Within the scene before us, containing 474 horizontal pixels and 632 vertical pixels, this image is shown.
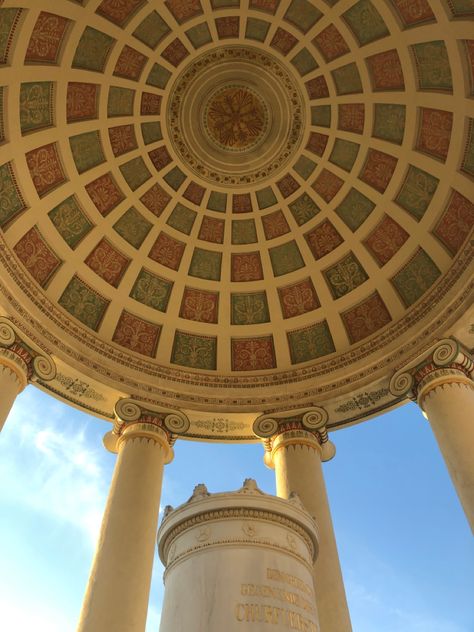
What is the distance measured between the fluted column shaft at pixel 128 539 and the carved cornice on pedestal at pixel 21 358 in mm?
3067

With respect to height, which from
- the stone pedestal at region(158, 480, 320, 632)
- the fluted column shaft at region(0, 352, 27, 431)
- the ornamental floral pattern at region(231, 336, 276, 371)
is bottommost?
the stone pedestal at region(158, 480, 320, 632)

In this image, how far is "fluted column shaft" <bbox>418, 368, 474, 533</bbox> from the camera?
13039 mm

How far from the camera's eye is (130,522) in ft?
46.3

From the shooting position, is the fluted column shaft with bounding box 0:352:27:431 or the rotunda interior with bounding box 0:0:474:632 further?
the rotunda interior with bounding box 0:0:474:632

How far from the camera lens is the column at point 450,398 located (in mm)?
13211

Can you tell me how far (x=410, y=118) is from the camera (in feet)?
58.2

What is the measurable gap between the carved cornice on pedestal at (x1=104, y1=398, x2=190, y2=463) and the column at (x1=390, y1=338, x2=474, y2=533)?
22.4 ft

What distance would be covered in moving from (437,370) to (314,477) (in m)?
4.61

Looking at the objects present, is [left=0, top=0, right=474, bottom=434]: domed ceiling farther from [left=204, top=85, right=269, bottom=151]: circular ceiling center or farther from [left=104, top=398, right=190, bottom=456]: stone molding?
[left=104, top=398, right=190, bottom=456]: stone molding

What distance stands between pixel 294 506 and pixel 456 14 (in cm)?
1429

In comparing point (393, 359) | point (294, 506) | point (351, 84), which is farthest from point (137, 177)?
point (294, 506)

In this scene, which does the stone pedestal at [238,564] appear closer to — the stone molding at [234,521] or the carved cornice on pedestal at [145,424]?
the stone molding at [234,521]

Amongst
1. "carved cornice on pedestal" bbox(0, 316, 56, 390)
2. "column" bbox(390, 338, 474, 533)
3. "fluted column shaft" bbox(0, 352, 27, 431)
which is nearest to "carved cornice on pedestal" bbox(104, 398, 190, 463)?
"carved cornice on pedestal" bbox(0, 316, 56, 390)

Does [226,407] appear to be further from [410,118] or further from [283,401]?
[410,118]
